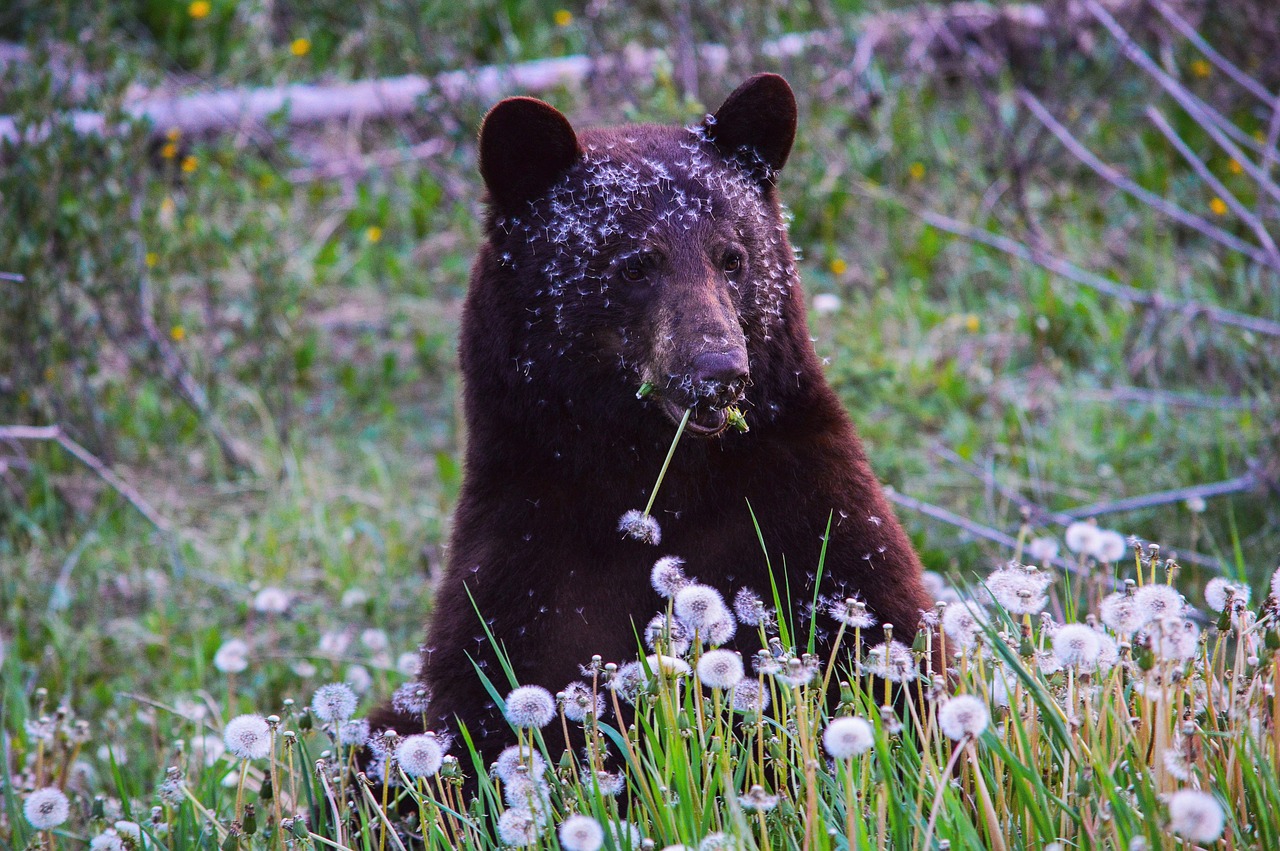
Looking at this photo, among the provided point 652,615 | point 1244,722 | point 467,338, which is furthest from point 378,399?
point 1244,722

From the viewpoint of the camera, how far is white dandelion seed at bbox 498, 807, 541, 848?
1880mm

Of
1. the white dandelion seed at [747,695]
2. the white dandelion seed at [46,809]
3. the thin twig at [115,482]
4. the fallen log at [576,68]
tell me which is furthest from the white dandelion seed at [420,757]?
the fallen log at [576,68]

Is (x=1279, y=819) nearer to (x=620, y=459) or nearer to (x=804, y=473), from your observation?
(x=804, y=473)

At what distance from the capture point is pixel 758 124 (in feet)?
9.53

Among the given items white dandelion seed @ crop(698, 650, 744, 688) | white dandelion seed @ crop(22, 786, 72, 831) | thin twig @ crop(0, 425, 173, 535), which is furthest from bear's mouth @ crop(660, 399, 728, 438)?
thin twig @ crop(0, 425, 173, 535)

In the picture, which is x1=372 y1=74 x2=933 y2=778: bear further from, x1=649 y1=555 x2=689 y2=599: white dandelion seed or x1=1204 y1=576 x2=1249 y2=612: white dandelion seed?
x1=1204 y1=576 x2=1249 y2=612: white dandelion seed

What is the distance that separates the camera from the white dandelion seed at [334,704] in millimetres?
2303

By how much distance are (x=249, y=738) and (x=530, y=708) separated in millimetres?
520

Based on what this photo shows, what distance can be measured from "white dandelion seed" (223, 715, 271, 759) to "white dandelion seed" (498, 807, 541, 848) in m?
0.50

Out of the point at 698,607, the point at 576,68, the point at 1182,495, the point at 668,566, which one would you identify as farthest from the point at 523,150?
the point at 576,68

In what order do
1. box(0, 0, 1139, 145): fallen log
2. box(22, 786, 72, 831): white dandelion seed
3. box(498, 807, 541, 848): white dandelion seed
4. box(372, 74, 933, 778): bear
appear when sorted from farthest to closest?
1. box(0, 0, 1139, 145): fallen log
2. box(372, 74, 933, 778): bear
3. box(22, 786, 72, 831): white dandelion seed
4. box(498, 807, 541, 848): white dandelion seed

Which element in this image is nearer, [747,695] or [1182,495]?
[747,695]

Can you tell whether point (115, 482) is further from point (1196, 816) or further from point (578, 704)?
point (1196, 816)

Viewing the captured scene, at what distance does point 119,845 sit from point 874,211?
5.49 meters
